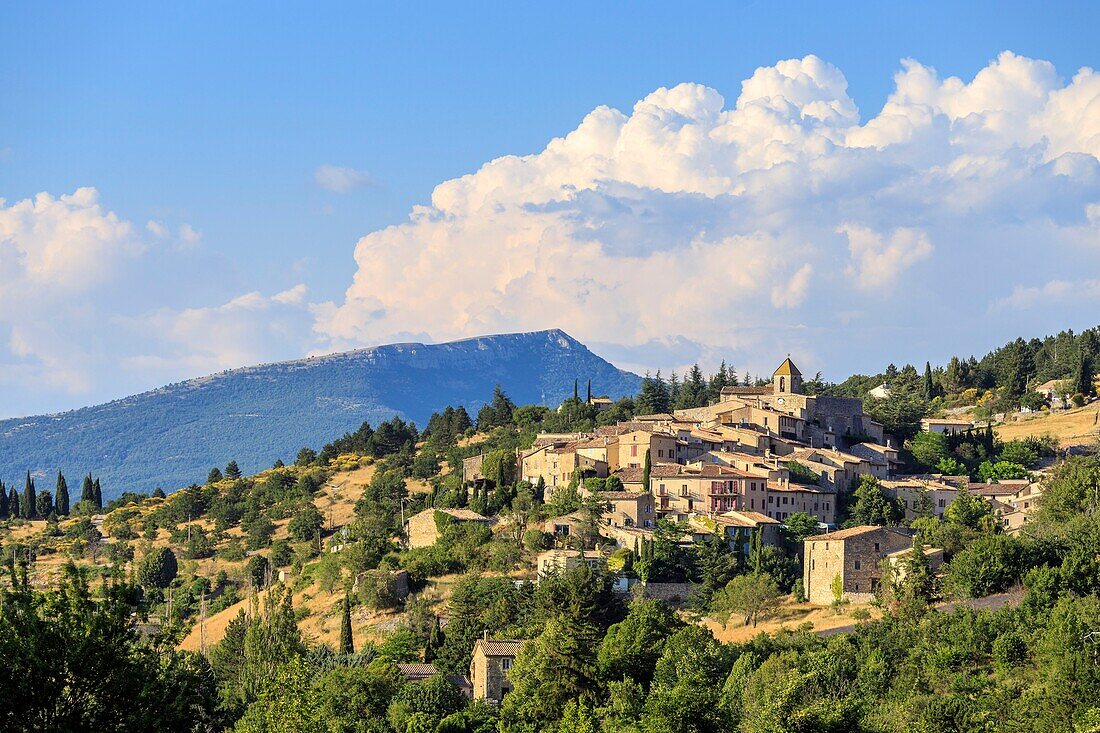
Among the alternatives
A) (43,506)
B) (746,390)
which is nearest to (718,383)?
(746,390)

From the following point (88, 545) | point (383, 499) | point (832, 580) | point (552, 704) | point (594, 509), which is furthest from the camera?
point (88, 545)

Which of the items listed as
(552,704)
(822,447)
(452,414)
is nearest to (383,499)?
(452,414)

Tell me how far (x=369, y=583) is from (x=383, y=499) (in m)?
24.2

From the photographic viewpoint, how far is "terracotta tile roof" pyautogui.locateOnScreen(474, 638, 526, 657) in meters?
58.6

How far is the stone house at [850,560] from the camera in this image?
6469cm

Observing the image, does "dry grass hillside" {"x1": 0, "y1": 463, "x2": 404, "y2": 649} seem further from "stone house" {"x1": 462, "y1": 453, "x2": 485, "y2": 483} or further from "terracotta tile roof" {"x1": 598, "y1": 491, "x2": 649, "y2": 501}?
"terracotta tile roof" {"x1": 598, "y1": 491, "x2": 649, "y2": 501}

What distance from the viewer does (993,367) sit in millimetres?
116375

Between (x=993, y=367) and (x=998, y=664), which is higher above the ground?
(x=993, y=367)

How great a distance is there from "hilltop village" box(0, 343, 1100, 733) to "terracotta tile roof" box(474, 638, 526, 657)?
8.4 inches

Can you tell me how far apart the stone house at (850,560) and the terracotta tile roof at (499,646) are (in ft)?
47.5

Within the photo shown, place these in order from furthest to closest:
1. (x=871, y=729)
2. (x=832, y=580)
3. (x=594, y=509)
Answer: (x=594, y=509)
(x=832, y=580)
(x=871, y=729)

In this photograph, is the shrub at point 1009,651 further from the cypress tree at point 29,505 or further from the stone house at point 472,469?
the cypress tree at point 29,505

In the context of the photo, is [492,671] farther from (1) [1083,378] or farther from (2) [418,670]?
(1) [1083,378]

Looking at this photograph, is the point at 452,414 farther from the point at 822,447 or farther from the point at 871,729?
the point at 871,729
